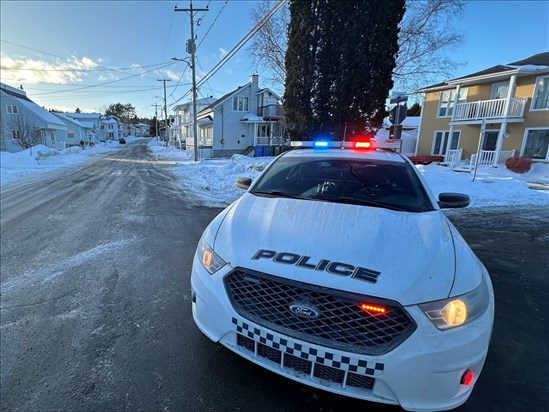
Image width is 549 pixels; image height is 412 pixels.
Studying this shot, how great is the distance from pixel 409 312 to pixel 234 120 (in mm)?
28979

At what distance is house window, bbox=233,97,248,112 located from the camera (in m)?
28.7

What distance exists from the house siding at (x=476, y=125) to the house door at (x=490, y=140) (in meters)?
0.30

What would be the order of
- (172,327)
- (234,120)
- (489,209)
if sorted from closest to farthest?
1. (172,327)
2. (489,209)
3. (234,120)

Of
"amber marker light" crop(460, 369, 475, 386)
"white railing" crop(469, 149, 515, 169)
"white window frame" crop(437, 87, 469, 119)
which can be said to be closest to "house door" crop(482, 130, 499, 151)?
"white railing" crop(469, 149, 515, 169)

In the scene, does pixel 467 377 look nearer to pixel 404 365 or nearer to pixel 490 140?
pixel 404 365

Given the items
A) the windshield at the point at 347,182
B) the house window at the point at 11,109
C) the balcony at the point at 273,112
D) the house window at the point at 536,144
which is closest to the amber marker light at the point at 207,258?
the windshield at the point at 347,182

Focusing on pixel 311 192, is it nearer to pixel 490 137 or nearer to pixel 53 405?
pixel 53 405

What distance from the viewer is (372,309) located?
1571mm

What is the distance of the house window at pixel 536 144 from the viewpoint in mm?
16188

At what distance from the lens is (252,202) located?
2660 mm

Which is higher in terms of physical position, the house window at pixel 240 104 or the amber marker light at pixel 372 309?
the house window at pixel 240 104

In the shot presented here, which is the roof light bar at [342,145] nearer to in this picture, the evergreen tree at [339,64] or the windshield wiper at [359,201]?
the windshield wiper at [359,201]

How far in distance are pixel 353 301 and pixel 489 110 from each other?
2170 cm

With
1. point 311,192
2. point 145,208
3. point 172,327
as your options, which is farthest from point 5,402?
point 145,208
